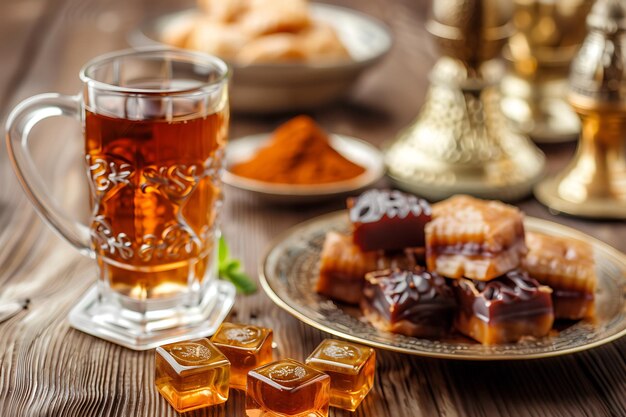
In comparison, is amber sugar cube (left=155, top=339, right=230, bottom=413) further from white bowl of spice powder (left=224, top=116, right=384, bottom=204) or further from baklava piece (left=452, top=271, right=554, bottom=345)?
white bowl of spice powder (left=224, top=116, right=384, bottom=204)

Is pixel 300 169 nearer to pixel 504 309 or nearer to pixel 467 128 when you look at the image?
pixel 467 128

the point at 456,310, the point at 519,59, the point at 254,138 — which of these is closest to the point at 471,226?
the point at 456,310

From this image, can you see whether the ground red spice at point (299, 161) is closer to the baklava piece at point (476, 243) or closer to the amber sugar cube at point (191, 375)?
the baklava piece at point (476, 243)

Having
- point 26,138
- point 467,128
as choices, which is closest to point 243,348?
point 26,138

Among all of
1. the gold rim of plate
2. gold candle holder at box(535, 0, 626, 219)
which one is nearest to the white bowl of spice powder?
the gold rim of plate

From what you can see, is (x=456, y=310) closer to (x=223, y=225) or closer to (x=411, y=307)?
(x=411, y=307)
